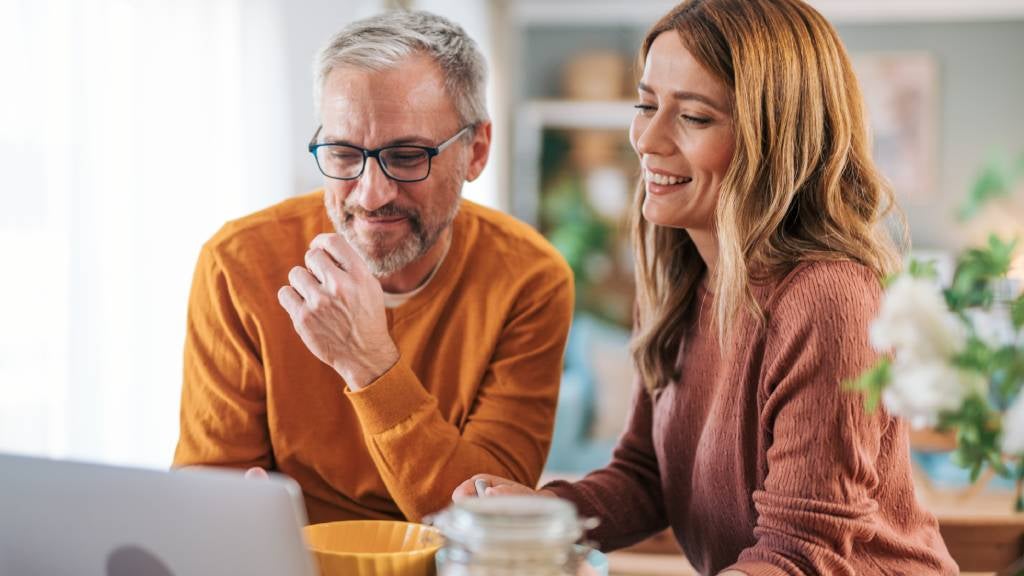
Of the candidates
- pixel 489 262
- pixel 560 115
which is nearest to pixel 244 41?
pixel 489 262

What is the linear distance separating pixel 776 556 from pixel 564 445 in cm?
371

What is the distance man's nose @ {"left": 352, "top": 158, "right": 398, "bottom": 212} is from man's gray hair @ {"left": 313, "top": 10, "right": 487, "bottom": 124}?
5.6 inches

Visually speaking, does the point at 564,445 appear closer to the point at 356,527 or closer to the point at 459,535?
the point at 356,527

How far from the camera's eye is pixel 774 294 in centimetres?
123

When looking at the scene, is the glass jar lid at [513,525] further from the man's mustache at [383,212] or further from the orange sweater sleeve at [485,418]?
the man's mustache at [383,212]

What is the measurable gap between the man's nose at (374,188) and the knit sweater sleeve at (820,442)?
598mm

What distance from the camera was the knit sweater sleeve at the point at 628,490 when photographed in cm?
143

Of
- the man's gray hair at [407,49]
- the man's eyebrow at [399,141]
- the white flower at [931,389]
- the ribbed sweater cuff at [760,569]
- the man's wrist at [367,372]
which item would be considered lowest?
the ribbed sweater cuff at [760,569]

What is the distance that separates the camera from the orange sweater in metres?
1.47

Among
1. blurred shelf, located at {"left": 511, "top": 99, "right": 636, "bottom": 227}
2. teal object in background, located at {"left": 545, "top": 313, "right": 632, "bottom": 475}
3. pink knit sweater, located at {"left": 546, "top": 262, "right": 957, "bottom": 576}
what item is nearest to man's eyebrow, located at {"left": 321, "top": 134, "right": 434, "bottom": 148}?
pink knit sweater, located at {"left": 546, "top": 262, "right": 957, "bottom": 576}

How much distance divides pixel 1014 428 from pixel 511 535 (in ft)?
1.15

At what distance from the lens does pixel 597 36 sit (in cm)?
735

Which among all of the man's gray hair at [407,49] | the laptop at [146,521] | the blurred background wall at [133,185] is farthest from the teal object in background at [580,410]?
the laptop at [146,521]

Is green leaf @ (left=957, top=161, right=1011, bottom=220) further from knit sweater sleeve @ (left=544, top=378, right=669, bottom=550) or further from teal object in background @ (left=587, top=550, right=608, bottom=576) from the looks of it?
knit sweater sleeve @ (left=544, top=378, right=669, bottom=550)
